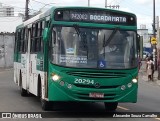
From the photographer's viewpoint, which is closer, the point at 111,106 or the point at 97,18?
the point at 97,18

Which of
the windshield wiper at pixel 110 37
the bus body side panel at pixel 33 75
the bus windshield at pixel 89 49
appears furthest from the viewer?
the bus body side panel at pixel 33 75

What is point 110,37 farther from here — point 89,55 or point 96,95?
point 96,95

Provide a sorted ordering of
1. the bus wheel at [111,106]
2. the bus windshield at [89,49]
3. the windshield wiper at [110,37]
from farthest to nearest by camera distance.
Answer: the bus wheel at [111,106], the windshield wiper at [110,37], the bus windshield at [89,49]

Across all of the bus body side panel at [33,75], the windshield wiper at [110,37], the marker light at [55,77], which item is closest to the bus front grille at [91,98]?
the marker light at [55,77]

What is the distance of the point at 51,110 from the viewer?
14.4 metres

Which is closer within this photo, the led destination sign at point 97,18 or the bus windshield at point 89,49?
the bus windshield at point 89,49

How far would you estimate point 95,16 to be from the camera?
531 inches

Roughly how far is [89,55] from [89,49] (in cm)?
17

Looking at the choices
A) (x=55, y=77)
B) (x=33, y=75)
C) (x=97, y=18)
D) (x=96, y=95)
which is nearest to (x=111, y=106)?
(x=96, y=95)

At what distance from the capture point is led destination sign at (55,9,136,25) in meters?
13.3

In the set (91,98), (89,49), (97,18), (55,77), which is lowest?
(91,98)

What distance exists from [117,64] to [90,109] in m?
2.64

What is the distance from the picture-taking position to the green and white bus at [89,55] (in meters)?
13.0

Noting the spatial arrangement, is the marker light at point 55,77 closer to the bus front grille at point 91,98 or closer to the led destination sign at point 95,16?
the bus front grille at point 91,98
